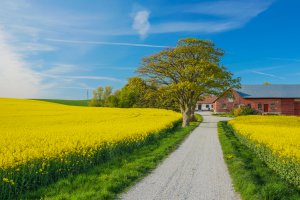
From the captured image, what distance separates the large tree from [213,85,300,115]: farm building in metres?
36.7

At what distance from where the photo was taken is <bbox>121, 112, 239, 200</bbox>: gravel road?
9211mm

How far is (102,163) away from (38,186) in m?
4.19

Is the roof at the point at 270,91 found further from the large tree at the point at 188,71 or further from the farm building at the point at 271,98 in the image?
the large tree at the point at 188,71

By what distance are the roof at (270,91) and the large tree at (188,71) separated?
39278mm

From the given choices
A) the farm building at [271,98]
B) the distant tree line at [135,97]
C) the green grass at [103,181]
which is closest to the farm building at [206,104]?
the distant tree line at [135,97]

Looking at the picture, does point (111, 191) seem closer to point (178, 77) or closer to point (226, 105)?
point (178, 77)

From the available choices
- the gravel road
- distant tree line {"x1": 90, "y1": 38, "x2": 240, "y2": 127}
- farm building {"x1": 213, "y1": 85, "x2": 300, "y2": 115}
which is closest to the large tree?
distant tree line {"x1": 90, "y1": 38, "x2": 240, "y2": 127}

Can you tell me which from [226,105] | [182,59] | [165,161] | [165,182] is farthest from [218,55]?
[226,105]

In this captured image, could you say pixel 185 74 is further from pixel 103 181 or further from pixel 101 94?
pixel 101 94

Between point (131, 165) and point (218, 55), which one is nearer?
point (131, 165)

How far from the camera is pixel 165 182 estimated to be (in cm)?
1064

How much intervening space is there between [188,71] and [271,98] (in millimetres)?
44709

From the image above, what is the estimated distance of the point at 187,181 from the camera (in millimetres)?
10828

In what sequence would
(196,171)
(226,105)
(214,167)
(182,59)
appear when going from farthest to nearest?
1. (226,105)
2. (182,59)
3. (214,167)
4. (196,171)
